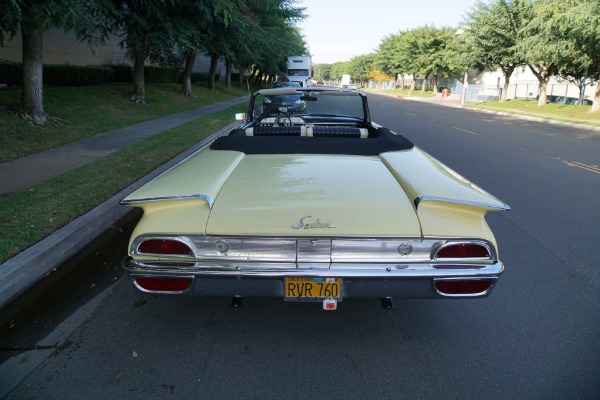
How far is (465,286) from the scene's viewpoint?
2.71 m

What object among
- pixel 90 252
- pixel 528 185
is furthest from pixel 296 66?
pixel 90 252

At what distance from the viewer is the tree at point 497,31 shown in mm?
33281

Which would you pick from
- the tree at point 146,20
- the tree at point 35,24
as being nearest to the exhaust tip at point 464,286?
the tree at point 35,24

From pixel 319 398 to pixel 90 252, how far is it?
3033 millimetres

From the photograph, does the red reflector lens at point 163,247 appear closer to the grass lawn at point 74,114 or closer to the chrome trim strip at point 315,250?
the chrome trim strip at point 315,250

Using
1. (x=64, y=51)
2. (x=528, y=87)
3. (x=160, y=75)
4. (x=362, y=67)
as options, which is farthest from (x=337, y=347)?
(x=362, y=67)

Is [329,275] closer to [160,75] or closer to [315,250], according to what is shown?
[315,250]

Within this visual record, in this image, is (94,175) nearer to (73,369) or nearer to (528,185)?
(73,369)

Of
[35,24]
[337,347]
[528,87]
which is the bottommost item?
[337,347]

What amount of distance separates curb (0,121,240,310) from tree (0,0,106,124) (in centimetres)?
536

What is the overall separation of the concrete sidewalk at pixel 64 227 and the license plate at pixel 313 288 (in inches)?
88.6

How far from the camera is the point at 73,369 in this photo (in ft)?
8.77

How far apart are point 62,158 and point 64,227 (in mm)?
4426

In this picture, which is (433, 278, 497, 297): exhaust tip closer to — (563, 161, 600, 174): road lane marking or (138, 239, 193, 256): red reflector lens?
(138, 239, 193, 256): red reflector lens
